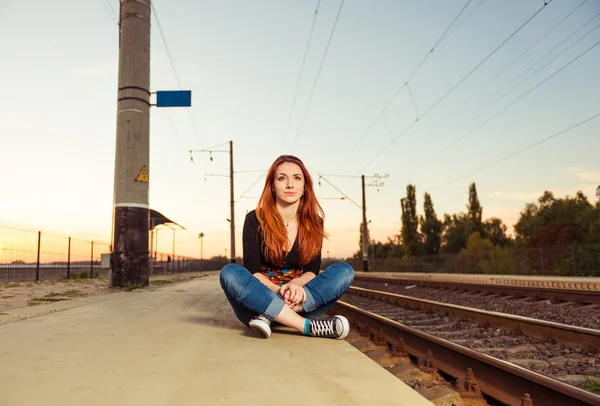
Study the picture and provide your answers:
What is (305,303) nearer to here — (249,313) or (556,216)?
(249,313)

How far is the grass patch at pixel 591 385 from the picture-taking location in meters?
2.92

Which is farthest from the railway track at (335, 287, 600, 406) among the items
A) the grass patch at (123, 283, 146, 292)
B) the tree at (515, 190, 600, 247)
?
the tree at (515, 190, 600, 247)

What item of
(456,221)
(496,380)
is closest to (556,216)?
(456,221)

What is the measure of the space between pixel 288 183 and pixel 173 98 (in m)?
9.02

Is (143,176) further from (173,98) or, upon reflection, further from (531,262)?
(531,262)

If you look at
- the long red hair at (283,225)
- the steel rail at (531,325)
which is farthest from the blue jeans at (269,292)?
the steel rail at (531,325)

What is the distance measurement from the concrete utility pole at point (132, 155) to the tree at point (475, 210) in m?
63.9

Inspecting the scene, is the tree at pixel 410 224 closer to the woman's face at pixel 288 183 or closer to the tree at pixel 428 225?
the tree at pixel 428 225

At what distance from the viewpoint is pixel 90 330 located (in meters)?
3.91

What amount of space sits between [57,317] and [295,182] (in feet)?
10.8

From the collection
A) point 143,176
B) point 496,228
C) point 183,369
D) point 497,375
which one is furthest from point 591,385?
point 496,228

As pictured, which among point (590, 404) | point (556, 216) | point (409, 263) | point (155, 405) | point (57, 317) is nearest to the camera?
point (155, 405)

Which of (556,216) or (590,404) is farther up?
(556,216)

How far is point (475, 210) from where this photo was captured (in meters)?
68.1
